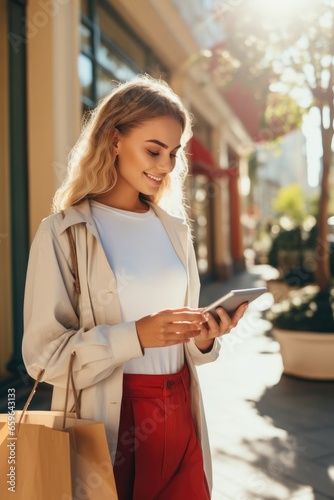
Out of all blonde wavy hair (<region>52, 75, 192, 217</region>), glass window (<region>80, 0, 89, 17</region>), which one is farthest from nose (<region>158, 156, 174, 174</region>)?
glass window (<region>80, 0, 89, 17</region>)

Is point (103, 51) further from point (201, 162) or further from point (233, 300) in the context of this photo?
point (233, 300)

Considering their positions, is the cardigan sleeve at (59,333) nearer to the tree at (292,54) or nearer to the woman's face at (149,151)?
the woman's face at (149,151)

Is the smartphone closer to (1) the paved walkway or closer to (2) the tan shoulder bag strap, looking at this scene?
(2) the tan shoulder bag strap

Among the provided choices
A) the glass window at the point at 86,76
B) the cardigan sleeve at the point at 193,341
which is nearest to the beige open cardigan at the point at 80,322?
the cardigan sleeve at the point at 193,341

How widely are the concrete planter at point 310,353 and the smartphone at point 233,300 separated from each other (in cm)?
438

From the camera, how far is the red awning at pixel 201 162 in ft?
36.2

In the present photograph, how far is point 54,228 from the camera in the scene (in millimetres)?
1688

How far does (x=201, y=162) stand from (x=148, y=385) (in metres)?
10.1

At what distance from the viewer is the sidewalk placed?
3.49 meters

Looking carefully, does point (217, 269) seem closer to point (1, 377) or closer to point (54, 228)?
point (1, 377)

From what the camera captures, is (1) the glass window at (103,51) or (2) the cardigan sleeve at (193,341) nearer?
(2) the cardigan sleeve at (193,341)

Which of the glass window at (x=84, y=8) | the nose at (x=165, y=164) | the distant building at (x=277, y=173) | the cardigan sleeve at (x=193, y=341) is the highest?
the distant building at (x=277, y=173)

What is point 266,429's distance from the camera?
450cm

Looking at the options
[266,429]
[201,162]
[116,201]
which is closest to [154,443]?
[116,201]
